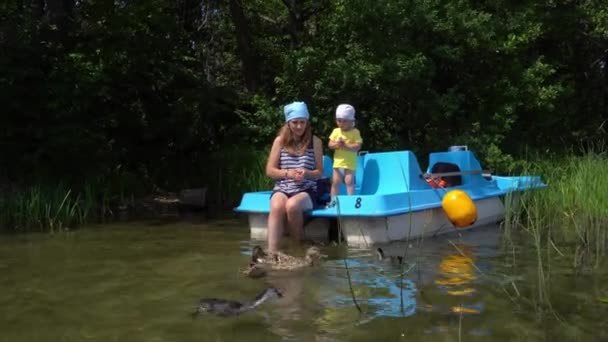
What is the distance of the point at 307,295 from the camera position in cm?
489

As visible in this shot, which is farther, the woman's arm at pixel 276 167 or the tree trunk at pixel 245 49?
the tree trunk at pixel 245 49

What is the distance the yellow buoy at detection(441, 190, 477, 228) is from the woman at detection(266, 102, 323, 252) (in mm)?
1268

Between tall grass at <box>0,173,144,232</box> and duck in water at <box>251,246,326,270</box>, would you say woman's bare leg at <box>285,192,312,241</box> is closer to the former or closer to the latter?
duck in water at <box>251,246,326,270</box>

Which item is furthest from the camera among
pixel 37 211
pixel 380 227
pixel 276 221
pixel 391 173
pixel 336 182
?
pixel 37 211

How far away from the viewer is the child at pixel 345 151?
7543 millimetres

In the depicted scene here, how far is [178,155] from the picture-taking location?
1352cm

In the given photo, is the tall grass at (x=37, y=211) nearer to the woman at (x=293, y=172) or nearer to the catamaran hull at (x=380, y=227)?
the catamaran hull at (x=380, y=227)

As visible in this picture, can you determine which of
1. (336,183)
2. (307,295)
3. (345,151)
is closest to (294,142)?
(345,151)

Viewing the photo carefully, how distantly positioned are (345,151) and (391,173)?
61cm

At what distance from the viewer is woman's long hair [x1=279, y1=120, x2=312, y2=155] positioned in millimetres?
7219

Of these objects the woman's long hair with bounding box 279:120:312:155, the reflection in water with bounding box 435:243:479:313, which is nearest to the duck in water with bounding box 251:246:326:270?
the reflection in water with bounding box 435:243:479:313

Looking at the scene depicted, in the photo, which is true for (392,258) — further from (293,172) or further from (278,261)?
(293,172)

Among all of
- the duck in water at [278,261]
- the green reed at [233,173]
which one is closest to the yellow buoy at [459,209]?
the duck in water at [278,261]

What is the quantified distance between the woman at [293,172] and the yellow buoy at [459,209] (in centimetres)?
127
